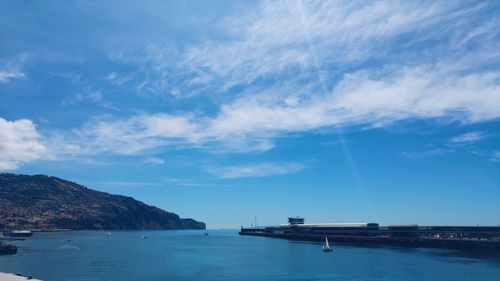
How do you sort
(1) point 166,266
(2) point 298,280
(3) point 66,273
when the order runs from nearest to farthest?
(2) point 298,280
(3) point 66,273
(1) point 166,266

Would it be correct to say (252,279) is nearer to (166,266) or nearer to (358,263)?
(166,266)

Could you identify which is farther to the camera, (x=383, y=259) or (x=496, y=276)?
(x=383, y=259)

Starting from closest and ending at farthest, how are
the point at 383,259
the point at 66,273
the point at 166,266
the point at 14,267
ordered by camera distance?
→ 1. the point at 66,273
2. the point at 14,267
3. the point at 166,266
4. the point at 383,259

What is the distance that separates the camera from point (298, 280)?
3349 inches

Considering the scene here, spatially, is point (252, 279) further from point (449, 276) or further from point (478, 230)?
point (478, 230)

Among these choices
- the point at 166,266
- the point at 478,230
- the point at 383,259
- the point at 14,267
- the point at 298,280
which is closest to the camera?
the point at 298,280

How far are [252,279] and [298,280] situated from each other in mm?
9191

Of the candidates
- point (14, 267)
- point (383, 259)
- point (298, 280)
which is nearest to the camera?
point (298, 280)

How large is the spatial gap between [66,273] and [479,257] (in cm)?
11411

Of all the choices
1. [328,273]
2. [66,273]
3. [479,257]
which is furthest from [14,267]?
[479,257]

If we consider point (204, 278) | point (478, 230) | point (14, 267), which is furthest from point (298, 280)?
point (478, 230)

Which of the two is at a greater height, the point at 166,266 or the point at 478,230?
the point at 478,230

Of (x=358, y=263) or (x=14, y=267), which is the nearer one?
(x=14, y=267)

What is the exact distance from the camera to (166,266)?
10919 cm
